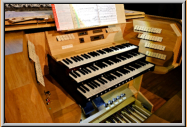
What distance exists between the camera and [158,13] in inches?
135

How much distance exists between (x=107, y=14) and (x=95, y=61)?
74cm

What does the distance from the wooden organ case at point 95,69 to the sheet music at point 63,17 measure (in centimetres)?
22

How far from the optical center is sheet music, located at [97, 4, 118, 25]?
196 cm

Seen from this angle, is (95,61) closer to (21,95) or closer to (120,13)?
(120,13)

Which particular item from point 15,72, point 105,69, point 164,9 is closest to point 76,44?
point 105,69

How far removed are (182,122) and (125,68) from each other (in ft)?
3.92

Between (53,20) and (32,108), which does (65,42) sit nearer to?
(53,20)

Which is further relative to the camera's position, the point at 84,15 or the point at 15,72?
the point at 84,15

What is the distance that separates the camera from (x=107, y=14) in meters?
2.02

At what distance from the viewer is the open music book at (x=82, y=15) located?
1638 millimetres

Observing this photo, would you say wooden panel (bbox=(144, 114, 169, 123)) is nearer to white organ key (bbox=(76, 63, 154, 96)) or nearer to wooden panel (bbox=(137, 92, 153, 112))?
white organ key (bbox=(76, 63, 154, 96))

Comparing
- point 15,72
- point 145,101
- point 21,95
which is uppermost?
point 15,72

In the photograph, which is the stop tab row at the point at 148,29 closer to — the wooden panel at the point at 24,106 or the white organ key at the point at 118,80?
the white organ key at the point at 118,80

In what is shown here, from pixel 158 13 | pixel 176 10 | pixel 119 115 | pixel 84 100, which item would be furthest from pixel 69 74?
pixel 176 10
